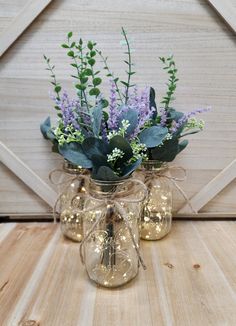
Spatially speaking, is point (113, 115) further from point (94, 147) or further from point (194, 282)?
point (194, 282)

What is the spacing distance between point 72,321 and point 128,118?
1.07 ft

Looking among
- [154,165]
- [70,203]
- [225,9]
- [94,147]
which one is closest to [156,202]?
[154,165]

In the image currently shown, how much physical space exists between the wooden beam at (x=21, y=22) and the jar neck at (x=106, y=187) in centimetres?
45

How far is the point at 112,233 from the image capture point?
1.89ft

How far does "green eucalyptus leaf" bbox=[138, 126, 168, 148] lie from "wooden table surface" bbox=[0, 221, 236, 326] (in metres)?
0.25

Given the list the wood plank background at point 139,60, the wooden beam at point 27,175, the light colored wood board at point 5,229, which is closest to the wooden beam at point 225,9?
the wood plank background at point 139,60

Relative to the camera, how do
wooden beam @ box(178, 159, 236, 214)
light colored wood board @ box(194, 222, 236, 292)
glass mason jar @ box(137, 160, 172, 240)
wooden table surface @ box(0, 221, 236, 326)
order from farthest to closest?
wooden beam @ box(178, 159, 236, 214) < glass mason jar @ box(137, 160, 172, 240) < light colored wood board @ box(194, 222, 236, 292) < wooden table surface @ box(0, 221, 236, 326)

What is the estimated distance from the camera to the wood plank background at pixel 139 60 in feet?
2.55

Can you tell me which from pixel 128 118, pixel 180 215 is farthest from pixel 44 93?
pixel 180 215

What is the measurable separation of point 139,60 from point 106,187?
0.39 metres

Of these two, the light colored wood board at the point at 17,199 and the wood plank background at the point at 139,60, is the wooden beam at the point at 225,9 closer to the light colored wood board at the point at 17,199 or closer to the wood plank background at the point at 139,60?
the wood plank background at the point at 139,60

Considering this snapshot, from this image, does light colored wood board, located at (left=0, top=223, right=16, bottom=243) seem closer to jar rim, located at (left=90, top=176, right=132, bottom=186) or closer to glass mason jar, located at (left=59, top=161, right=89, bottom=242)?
glass mason jar, located at (left=59, top=161, right=89, bottom=242)

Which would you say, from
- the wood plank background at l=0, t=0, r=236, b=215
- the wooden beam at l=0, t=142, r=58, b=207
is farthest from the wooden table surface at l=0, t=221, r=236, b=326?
the wood plank background at l=0, t=0, r=236, b=215

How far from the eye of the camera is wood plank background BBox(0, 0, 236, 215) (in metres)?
0.78
